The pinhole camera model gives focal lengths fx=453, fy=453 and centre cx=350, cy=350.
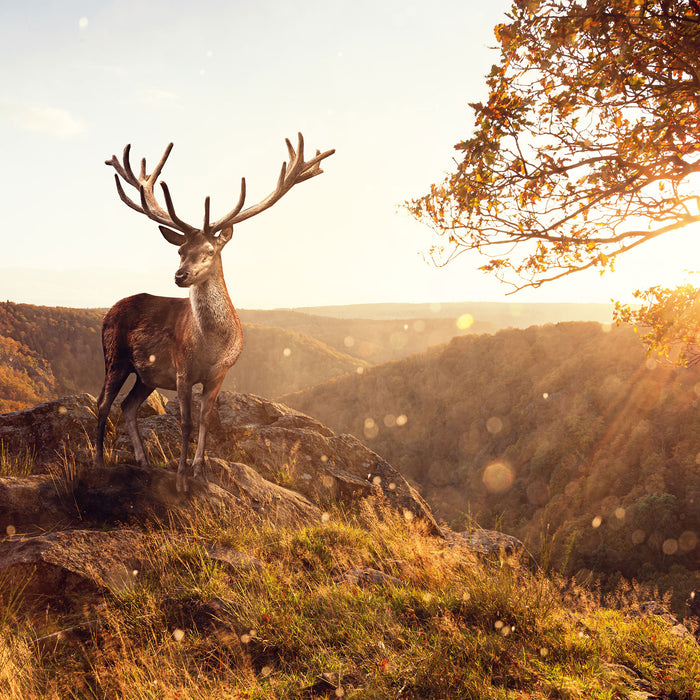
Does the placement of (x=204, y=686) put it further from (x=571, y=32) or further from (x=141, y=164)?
(x=571, y=32)

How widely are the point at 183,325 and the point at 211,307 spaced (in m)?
0.59

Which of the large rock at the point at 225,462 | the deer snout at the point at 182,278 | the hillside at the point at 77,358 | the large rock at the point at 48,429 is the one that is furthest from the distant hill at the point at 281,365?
the deer snout at the point at 182,278

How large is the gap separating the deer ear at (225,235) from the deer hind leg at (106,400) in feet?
8.06

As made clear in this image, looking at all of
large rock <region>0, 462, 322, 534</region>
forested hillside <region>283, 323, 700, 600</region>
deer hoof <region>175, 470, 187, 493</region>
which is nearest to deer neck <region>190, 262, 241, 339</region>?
deer hoof <region>175, 470, 187, 493</region>

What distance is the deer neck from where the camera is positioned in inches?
228

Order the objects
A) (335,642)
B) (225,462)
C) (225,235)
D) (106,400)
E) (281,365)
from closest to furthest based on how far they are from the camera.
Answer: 1. (335,642)
2. (225,235)
3. (106,400)
4. (225,462)
5. (281,365)

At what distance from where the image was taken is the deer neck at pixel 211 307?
5801 mm

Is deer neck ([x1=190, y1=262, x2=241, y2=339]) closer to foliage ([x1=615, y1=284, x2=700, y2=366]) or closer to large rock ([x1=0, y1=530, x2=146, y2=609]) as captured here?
large rock ([x1=0, y1=530, x2=146, y2=609])

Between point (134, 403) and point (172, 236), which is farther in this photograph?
point (134, 403)

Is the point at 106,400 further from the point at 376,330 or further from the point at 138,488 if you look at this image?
the point at 376,330

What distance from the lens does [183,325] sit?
20.1ft

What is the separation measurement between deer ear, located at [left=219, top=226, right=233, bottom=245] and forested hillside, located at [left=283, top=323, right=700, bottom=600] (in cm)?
1399

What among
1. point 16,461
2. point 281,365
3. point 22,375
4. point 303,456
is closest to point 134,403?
point 16,461

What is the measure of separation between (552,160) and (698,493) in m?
22.7
